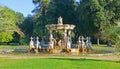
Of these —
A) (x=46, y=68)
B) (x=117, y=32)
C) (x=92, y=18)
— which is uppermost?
(x=92, y=18)

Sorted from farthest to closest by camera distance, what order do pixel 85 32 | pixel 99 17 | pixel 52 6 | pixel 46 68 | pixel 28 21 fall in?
pixel 28 21, pixel 52 6, pixel 85 32, pixel 99 17, pixel 46 68

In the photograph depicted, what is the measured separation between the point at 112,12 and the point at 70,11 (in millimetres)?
17481

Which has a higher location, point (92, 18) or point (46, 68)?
point (92, 18)

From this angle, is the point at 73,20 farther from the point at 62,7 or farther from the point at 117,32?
the point at 117,32

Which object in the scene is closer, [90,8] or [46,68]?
[46,68]

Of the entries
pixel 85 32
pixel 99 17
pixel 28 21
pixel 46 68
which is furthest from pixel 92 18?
pixel 46 68

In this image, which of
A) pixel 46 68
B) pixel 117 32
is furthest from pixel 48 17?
pixel 46 68

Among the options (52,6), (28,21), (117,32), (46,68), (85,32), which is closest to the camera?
(46,68)

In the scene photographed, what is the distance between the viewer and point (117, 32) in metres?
28.7

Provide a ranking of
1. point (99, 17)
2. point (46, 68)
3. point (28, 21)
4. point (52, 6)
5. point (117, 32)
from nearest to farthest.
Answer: point (46, 68)
point (117, 32)
point (99, 17)
point (52, 6)
point (28, 21)

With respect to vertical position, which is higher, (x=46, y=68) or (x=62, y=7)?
(x=62, y=7)

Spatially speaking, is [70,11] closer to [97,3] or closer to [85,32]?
[85,32]

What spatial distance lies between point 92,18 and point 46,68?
52.9 metres

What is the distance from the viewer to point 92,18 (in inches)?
2911
